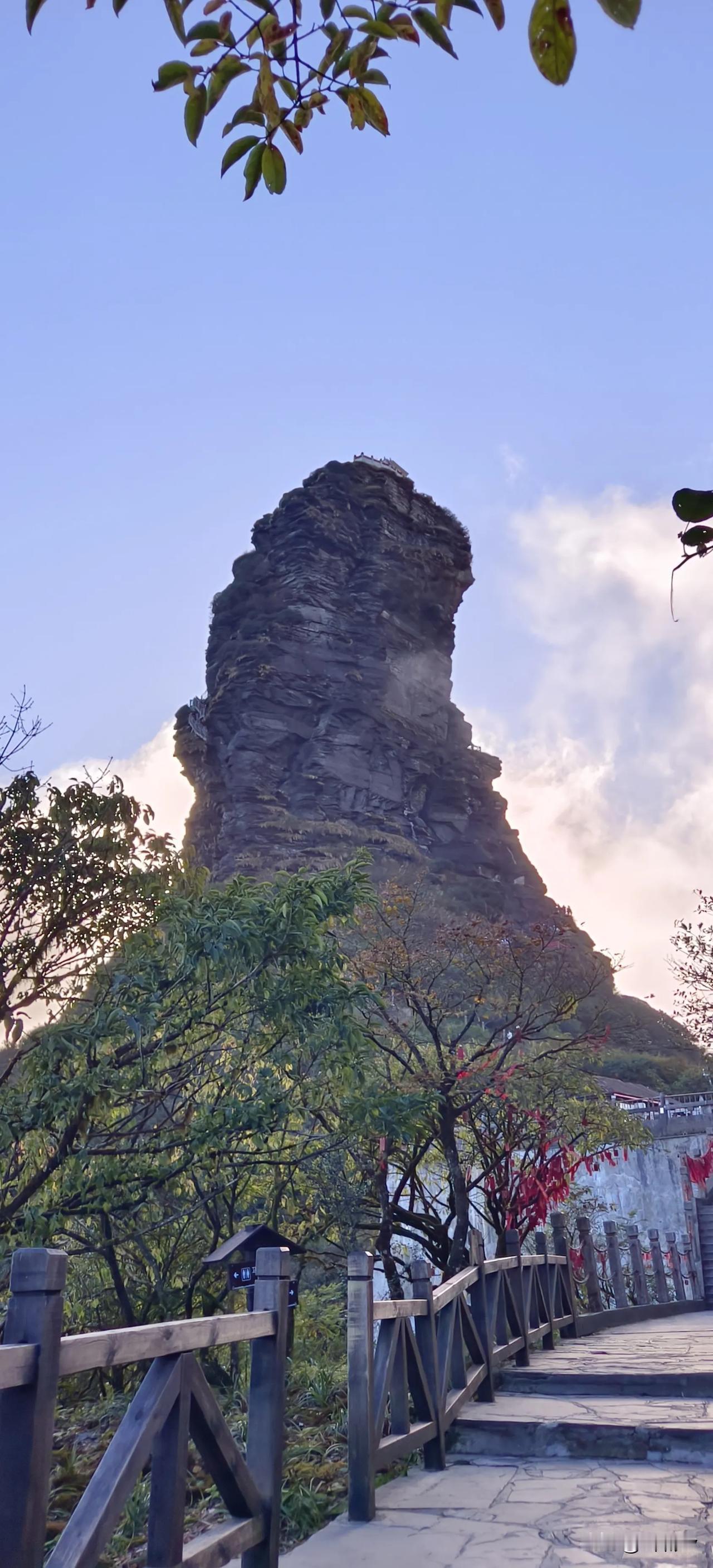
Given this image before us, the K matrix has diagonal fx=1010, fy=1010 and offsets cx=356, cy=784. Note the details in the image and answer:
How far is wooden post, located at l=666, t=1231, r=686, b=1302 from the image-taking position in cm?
1499

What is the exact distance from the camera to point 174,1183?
7910 millimetres

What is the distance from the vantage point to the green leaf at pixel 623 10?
1.54 m

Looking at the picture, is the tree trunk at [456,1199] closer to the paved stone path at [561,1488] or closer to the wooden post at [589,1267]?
the paved stone path at [561,1488]

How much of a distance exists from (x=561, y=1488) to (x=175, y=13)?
5.70 meters

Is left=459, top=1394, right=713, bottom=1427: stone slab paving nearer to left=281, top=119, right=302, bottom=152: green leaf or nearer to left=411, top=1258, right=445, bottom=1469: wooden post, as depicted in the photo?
left=411, top=1258, right=445, bottom=1469: wooden post

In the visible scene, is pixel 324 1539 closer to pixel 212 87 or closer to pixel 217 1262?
pixel 217 1262

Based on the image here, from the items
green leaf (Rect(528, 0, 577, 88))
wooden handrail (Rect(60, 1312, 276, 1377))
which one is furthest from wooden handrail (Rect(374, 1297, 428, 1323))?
green leaf (Rect(528, 0, 577, 88))

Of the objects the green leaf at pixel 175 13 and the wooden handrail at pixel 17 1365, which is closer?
the green leaf at pixel 175 13

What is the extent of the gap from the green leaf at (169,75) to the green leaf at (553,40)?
86 cm

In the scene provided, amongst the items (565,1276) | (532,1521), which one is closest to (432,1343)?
(532,1521)

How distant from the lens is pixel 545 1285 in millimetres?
9523

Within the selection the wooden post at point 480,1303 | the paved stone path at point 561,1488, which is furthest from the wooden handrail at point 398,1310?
the wooden post at point 480,1303

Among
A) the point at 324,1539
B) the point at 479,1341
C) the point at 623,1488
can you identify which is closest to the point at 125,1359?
the point at 324,1539

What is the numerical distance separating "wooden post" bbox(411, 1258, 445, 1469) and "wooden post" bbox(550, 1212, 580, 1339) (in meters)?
5.06
